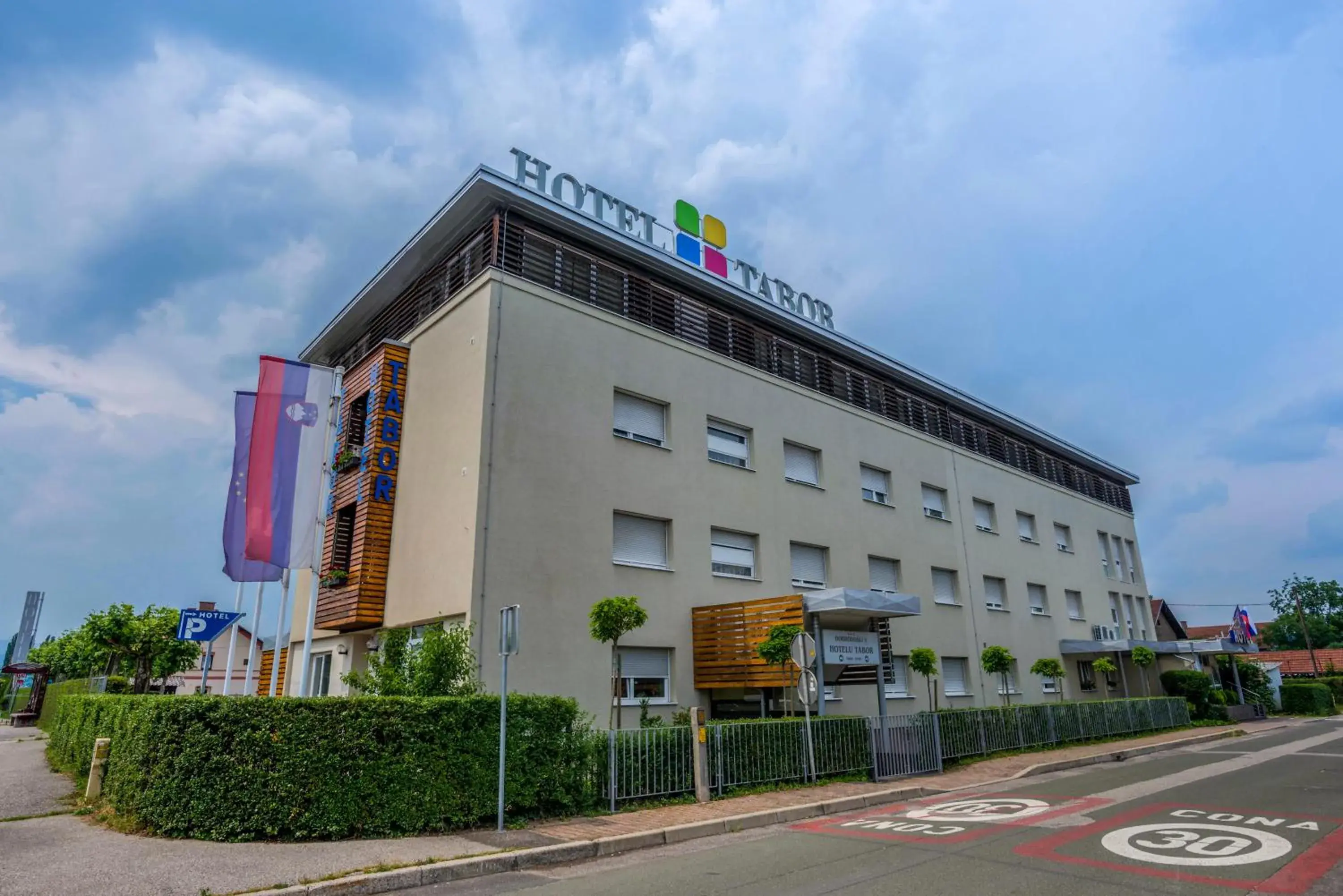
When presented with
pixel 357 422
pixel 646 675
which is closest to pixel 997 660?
pixel 646 675

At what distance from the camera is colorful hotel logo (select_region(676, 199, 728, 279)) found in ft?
64.6

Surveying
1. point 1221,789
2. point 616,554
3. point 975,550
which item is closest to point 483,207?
point 616,554

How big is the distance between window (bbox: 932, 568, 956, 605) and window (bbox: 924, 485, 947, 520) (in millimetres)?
1718

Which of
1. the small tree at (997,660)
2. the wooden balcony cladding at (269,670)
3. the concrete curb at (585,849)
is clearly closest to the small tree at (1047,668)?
the small tree at (997,660)

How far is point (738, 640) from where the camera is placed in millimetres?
15758

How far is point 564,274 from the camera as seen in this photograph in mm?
16781

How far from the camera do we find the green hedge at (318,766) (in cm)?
830

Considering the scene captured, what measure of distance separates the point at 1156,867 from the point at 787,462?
13.9 meters

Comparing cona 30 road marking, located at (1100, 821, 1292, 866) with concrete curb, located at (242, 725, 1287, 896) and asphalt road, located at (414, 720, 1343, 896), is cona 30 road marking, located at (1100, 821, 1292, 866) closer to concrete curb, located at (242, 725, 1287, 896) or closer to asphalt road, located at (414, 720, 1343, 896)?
asphalt road, located at (414, 720, 1343, 896)

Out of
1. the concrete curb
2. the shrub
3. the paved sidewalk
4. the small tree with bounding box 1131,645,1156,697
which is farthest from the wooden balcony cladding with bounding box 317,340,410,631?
the shrub

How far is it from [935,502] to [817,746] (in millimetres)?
13655

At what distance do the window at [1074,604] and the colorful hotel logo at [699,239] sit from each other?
788 inches

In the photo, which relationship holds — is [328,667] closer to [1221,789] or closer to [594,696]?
[594,696]

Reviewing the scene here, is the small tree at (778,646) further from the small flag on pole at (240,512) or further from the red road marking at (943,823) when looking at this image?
the small flag on pole at (240,512)
